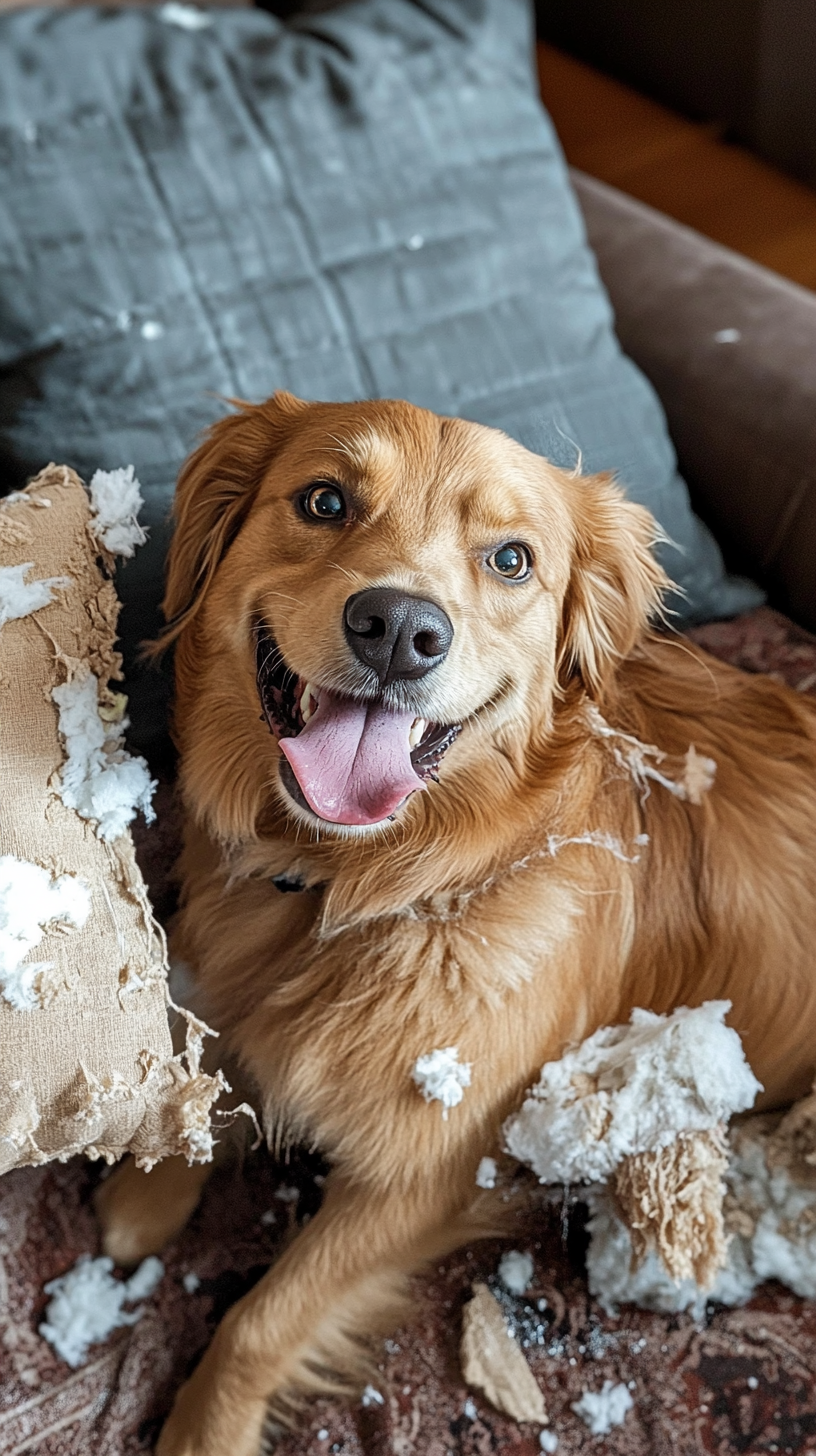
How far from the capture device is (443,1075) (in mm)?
1635

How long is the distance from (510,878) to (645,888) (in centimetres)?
22

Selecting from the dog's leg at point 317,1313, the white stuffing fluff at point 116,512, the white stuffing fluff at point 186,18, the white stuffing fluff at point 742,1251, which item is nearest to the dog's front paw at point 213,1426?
the dog's leg at point 317,1313

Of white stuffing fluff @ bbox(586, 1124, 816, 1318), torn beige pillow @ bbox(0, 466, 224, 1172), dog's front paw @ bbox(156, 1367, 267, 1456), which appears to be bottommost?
dog's front paw @ bbox(156, 1367, 267, 1456)

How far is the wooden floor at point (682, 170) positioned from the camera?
3.39 metres

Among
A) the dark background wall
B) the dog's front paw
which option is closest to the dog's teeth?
the dog's front paw

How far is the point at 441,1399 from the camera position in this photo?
1743 mm

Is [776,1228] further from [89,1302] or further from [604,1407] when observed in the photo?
[89,1302]

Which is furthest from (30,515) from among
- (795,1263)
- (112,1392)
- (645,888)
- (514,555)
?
(795,1263)

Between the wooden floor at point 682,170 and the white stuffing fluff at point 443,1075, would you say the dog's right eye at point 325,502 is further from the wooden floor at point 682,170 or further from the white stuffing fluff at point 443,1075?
the wooden floor at point 682,170

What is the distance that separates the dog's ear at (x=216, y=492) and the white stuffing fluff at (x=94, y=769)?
0.77 ft

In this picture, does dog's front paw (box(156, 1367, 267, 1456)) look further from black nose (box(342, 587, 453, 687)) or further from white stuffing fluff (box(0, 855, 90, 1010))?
black nose (box(342, 587, 453, 687))

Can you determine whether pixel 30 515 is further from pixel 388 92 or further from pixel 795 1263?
pixel 795 1263

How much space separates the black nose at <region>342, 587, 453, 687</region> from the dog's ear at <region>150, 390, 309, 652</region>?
33cm

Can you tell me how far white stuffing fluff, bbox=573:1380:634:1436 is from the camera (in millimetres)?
1713
